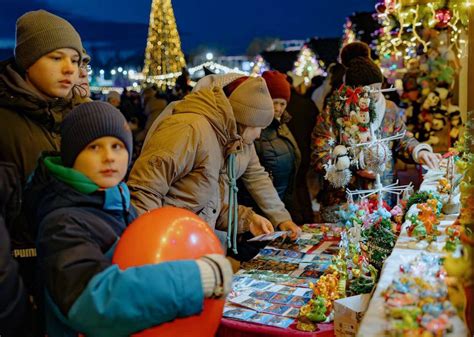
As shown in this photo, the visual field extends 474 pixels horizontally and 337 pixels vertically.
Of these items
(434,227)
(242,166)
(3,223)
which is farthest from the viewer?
(242,166)

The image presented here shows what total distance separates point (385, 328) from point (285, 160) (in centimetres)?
314

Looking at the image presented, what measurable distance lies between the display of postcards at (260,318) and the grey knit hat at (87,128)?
3.81 ft

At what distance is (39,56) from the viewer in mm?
2404

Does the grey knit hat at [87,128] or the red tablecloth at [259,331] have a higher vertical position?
the grey knit hat at [87,128]

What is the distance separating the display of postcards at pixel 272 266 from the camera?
11.4 ft

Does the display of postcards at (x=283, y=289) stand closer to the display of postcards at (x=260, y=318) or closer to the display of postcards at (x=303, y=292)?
the display of postcards at (x=303, y=292)

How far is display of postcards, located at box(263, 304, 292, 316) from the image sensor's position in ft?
9.37

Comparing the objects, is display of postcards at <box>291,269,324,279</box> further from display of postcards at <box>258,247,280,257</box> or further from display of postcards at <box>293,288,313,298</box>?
display of postcards at <box>258,247,280,257</box>

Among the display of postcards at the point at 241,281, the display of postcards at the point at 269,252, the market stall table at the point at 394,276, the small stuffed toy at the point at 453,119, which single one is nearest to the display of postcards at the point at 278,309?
the display of postcards at the point at 241,281

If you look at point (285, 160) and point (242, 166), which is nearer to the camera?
point (242, 166)

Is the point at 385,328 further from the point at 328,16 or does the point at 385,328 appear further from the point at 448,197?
the point at 328,16

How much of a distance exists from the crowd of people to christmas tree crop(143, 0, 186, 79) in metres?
19.8

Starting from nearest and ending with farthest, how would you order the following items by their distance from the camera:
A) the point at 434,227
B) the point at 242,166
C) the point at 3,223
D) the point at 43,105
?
the point at 3,223 < the point at 43,105 < the point at 434,227 < the point at 242,166

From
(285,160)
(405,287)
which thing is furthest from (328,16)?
(405,287)
